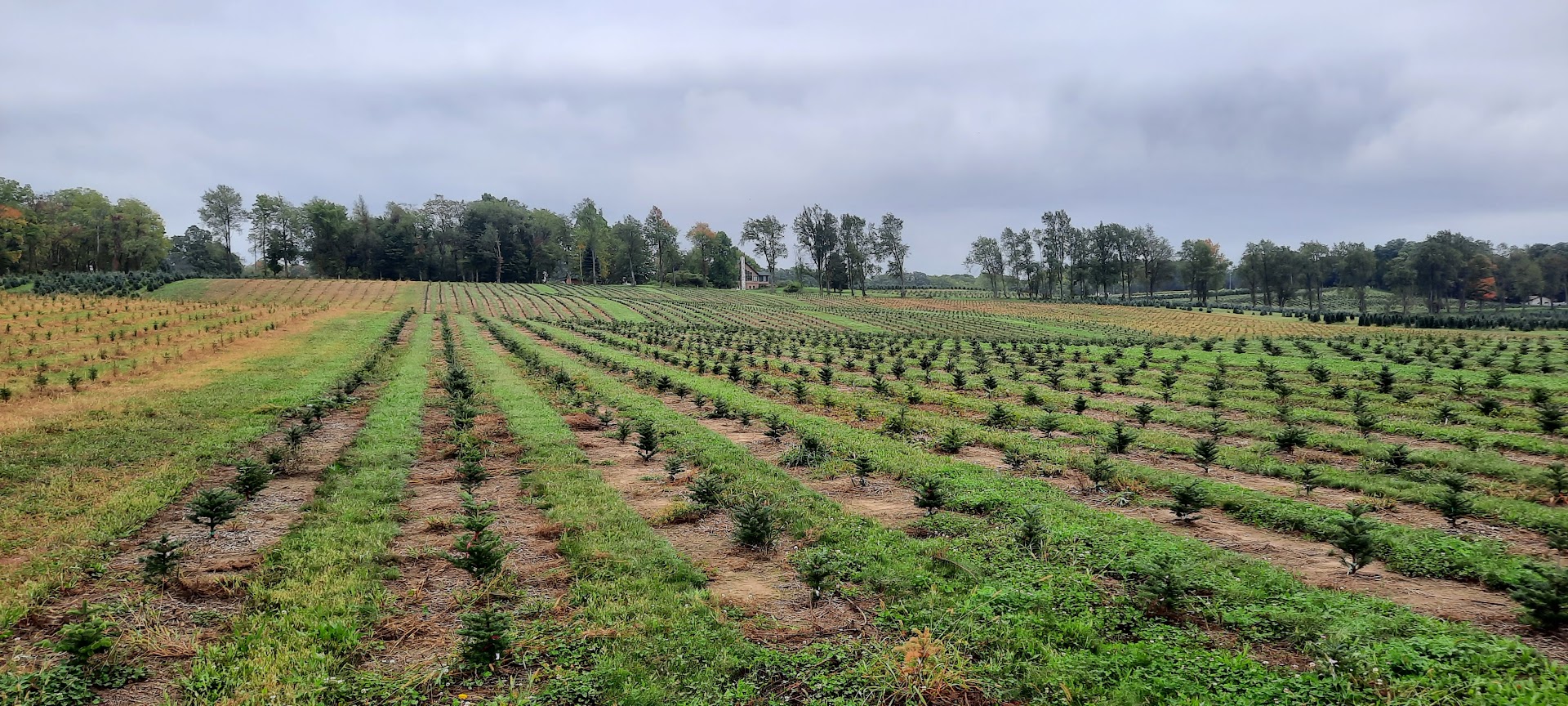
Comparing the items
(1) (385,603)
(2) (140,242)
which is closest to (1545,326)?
(1) (385,603)

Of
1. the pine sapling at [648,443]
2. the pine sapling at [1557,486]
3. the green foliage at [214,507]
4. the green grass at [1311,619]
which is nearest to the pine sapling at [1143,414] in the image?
the pine sapling at [1557,486]

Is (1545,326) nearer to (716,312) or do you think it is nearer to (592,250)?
(716,312)

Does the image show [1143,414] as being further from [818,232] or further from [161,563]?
[818,232]

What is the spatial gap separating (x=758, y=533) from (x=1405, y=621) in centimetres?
603

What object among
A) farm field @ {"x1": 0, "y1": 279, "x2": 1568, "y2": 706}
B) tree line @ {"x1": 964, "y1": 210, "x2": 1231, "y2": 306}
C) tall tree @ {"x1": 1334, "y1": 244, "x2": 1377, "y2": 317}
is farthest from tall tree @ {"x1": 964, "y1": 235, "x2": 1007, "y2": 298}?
farm field @ {"x1": 0, "y1": 279, "x2": 1568, "y2": 706}

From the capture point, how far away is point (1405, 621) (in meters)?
5.41

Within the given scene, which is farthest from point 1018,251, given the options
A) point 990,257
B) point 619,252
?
point 619,252

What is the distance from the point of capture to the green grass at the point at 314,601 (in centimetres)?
476

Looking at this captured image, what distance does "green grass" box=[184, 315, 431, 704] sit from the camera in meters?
4.76

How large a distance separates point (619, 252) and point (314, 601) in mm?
132453

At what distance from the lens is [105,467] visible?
403 inches

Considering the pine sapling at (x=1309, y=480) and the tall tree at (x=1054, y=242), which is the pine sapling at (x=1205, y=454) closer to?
the pine sapling at (x=1309, y=480)

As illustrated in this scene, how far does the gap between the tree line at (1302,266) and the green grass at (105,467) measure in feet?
365

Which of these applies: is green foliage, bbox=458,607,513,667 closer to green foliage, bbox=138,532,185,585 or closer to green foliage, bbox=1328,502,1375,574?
green foliage, bbox=138,532,185,585
